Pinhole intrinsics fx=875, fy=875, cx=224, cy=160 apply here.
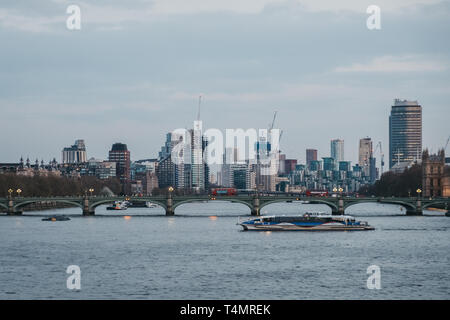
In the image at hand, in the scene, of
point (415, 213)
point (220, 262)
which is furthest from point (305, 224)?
point (220, 262)

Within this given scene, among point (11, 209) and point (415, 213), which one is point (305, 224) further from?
point (11, 209)

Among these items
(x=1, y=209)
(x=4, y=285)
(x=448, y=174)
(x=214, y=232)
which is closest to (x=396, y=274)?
(x=4, y=285)

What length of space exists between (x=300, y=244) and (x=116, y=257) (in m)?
21.6

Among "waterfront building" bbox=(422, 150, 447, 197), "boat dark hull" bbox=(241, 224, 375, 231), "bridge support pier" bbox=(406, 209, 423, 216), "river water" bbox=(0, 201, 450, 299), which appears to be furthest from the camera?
"waterfront building" bbox=(422, 150, 447, 197)

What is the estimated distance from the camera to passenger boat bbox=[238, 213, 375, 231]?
10831 cm

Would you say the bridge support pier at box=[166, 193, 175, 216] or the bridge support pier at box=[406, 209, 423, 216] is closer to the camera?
the bridge support pier at box=[406, 209, 423, 216]

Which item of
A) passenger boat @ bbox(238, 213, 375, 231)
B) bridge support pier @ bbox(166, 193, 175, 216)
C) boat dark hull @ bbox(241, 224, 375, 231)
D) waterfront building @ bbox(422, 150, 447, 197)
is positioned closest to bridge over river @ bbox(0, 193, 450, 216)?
bridge support pier @ bbox(166, 193, 175, 216)

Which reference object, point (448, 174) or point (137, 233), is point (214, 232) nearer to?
point (137, 233)

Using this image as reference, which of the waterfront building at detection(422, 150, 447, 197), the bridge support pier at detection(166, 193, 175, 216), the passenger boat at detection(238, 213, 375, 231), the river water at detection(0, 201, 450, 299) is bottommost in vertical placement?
the river water at detection(0, 201, 450, 299)

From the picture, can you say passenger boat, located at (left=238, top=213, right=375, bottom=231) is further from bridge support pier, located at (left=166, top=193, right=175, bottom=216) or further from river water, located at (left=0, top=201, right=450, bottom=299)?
bridge support pier, located at (left=166, top=193, right=175, bottom=216)

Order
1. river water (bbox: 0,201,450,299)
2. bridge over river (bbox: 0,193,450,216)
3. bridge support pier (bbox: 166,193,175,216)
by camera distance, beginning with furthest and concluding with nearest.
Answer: bridge support pier (bbox: 166,193,175,216) < bridge over river (bbox: 0,193,450,216) < river water (bbox: 0,201,450,299)

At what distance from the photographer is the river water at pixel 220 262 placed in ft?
173

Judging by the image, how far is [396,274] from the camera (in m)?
60.8

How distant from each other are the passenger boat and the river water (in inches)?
114
